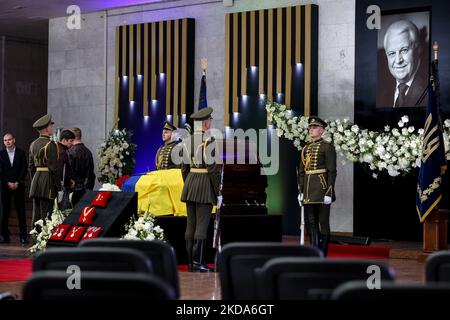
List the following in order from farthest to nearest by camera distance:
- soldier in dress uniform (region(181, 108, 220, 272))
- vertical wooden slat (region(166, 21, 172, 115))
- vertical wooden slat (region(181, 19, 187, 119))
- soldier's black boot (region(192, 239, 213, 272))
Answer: vertical wooden slat (region(166, 21, 172, 115))
vertical wooden slat (region(181, 19, 187, 119))
soldier's black boot (region(192, 239, 213, 272))
soldier in dress uniform (region(181, 108, 220, 272))

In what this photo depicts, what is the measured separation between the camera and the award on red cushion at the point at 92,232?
980cm

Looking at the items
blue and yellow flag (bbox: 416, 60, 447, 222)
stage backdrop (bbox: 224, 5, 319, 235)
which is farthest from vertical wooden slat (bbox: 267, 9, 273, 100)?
blue and yellow flag (bbox: 416, 60, 447, 222)

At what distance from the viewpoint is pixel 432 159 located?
10.9 metres

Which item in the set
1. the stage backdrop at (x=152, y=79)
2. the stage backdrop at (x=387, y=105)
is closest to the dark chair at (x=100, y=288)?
the stage backdrop at (x=387, y=105)

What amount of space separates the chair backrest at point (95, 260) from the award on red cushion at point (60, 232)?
668 cm

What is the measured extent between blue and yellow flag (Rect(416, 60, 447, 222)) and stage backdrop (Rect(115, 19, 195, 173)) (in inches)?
212

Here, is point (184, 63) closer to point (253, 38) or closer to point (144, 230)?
point (253, 38)

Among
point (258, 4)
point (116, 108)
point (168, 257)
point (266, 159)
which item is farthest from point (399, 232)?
point (168, 257)

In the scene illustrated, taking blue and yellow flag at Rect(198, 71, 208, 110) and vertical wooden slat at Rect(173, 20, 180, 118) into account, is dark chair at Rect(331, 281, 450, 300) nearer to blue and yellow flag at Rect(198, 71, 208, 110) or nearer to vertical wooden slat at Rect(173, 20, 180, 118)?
blue and yellow flag at Rect(198, 71, 208, 110)

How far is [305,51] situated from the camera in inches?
549

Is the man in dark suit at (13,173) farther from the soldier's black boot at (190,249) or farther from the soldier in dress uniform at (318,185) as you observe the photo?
the soldier in dress uniform at (318,185)

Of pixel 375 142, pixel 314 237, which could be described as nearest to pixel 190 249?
pixel 314 237

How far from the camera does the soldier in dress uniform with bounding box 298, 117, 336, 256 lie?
33.6ft

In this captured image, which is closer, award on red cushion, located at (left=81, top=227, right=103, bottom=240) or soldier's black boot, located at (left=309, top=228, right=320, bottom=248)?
award on red cushion, located at (left=81, top=227, right=103, bottom=240)
